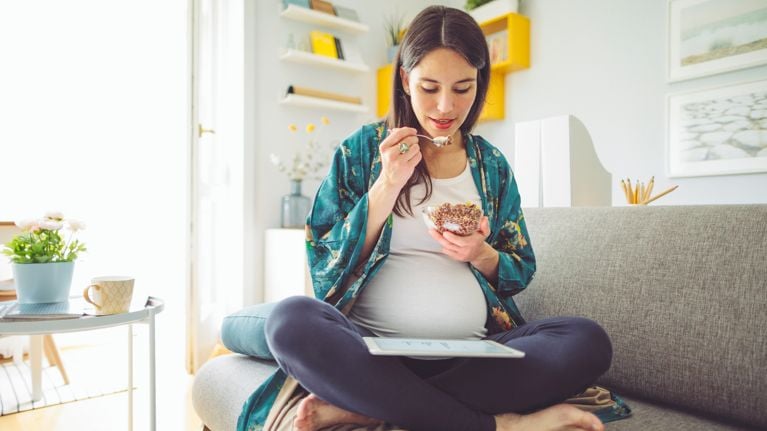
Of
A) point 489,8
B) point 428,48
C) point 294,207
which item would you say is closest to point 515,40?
point 489,8

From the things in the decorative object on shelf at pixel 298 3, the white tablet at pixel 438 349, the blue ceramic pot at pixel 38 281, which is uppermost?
the decorative object on shelf at pixel 298 3

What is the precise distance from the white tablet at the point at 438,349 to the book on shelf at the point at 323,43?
2.91 m

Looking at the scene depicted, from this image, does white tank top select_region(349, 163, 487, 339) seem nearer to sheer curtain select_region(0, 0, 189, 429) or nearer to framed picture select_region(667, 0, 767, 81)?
sheer curtain select_region(0, 0, 189, 429)

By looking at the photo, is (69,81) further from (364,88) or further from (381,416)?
(381,416)

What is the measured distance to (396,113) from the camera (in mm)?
1356

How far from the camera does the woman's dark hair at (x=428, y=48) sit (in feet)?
3.91

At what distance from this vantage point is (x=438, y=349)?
81 cm

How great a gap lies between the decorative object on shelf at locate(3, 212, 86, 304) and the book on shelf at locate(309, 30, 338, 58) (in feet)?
7.85

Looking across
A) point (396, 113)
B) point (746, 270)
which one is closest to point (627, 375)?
point (746, 270)

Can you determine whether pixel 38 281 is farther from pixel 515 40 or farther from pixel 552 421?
pixel 515 40

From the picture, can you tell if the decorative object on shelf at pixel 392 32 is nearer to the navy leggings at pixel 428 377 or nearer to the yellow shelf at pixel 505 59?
the yellow shelf at pixel 505 59

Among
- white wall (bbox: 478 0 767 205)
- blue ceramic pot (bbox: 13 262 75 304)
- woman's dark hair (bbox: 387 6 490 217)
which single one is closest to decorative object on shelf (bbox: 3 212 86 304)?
blue ceramic pot (bbox: 13 262 75 304)

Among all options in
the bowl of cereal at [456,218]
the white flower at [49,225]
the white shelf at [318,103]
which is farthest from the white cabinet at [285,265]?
the bowl of cereal at [456,218]

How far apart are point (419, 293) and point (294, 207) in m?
2.23
